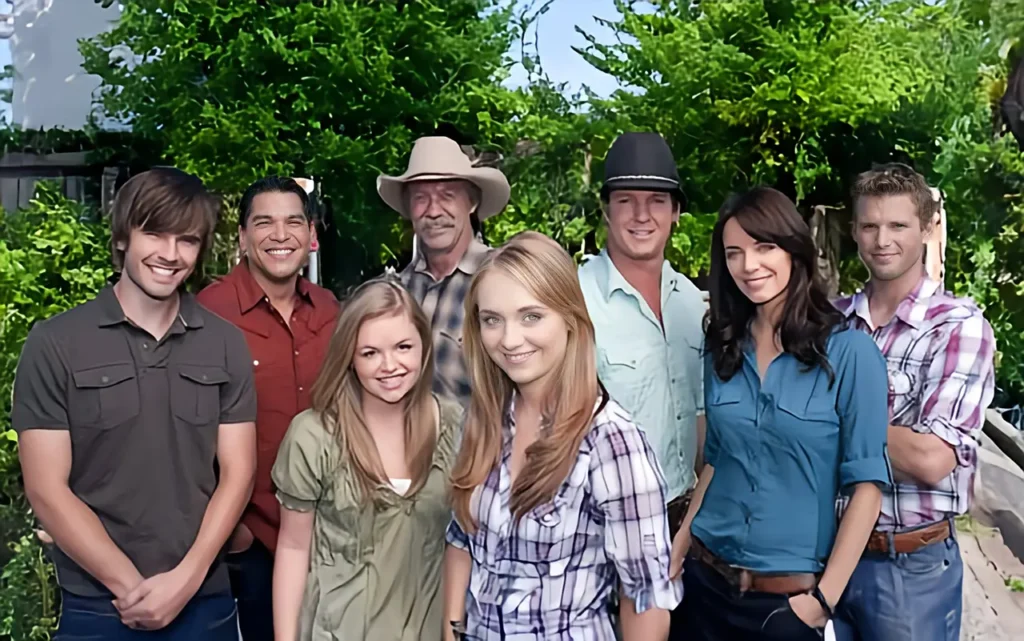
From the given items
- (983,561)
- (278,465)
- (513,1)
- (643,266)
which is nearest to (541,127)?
(513,1)

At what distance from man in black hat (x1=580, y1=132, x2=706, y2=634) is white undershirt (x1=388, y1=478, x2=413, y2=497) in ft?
2.27

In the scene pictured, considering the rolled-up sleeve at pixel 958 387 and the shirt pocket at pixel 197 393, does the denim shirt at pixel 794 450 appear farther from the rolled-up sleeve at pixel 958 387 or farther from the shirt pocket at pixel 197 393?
the shirt pocket at pixel 197 393

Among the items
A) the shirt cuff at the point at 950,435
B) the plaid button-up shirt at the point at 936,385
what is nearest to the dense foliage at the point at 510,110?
the plaid button-up shirt at the point at 936,385

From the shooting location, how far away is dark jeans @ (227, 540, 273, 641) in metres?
2.24

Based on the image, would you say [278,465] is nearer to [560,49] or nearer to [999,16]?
[560,49]

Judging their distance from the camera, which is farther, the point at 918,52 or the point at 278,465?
the point at 918,52

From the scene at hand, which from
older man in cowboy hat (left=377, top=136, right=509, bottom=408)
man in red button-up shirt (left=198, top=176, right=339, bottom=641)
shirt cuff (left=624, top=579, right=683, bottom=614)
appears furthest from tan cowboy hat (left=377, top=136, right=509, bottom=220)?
shirt cuff (left=624, top=579, right=683, bottom=614)

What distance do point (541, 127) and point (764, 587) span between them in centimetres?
149

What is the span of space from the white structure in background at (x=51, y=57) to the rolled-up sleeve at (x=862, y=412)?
7.14 feet

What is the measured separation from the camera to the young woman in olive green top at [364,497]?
1728 mm

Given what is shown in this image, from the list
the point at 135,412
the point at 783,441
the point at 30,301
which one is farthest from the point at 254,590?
the point at 783,441

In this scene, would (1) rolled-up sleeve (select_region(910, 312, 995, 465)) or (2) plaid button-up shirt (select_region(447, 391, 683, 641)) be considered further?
(1) rolled-up sleeve (select_region(910, 312, 995, 465))

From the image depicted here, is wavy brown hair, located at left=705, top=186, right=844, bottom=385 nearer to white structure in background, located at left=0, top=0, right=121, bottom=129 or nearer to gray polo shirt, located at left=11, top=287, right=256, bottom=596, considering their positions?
gray polo shirt, located at left=11, top=287, right=256, bottom=596

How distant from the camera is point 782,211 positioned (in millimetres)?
1819
